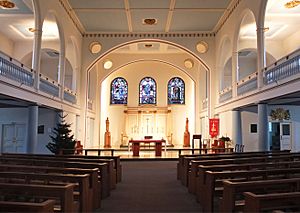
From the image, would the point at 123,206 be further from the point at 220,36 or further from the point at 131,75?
the point at 131,75

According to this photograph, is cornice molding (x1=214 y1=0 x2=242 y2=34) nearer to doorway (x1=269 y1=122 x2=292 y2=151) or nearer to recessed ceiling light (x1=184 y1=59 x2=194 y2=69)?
recessed ceiling light (x1=184 y1=59 x2=194 y2=69)

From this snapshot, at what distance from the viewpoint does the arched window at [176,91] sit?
22.5 m

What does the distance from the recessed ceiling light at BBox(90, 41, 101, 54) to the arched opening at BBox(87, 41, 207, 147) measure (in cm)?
316

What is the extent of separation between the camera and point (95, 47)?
16.8m

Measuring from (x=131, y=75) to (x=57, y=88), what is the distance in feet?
33.3

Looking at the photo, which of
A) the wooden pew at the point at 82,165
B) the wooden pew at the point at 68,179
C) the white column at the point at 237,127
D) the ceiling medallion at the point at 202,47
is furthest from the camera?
the ceiling medallion at the point at 202,47

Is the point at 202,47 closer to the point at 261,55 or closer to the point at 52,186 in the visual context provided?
the point at 261,55

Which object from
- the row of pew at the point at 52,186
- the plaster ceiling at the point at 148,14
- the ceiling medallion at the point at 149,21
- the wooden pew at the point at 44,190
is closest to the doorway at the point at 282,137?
the plaster ceiling at the point at 148,14

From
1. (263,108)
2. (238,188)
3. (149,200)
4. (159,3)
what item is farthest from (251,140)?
(238,188)

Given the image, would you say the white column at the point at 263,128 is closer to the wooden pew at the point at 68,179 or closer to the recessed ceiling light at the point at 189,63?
the wooden pew at the point at 68,179

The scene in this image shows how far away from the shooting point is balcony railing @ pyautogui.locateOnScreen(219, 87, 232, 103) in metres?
14.2

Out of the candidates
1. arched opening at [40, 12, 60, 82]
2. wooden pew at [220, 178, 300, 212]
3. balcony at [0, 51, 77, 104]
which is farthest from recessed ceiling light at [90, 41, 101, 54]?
Answer: wooden pew at [220, 178, 300, 212]

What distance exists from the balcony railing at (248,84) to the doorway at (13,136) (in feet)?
32.7

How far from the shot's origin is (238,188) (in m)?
3.42
